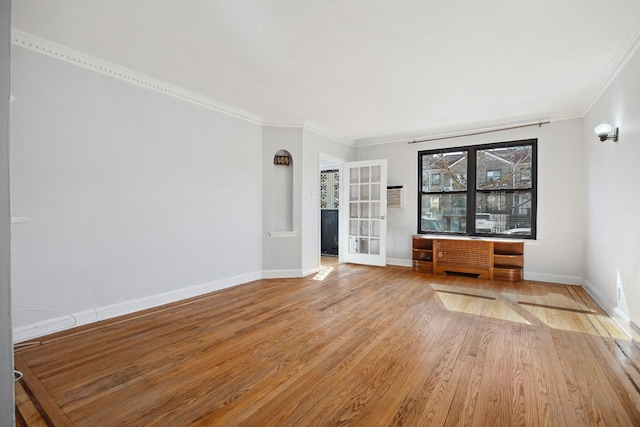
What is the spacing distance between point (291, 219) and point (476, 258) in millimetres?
3099

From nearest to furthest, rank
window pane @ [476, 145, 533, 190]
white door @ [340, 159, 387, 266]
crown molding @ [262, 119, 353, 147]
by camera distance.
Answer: crown molding @ [262, 119, 353, 147], window pane @ [476, 145, 533, 190], white door @ [340, 159, 387, 266]

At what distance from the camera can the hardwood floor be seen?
1.66 metres

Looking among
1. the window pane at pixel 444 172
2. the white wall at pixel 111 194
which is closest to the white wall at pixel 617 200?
the window pane at pixel 444 172

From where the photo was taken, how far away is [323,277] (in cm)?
495

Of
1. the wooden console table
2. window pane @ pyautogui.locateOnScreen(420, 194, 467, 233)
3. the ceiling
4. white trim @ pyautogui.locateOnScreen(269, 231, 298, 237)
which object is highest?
the ceiling

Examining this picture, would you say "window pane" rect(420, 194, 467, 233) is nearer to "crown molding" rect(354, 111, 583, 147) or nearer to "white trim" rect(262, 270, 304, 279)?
"crown molding" rect(354, 111, 583, 147)

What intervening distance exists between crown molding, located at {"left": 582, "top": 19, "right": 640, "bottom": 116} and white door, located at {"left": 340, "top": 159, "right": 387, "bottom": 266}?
3.06 meters

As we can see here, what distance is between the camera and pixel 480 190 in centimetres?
529

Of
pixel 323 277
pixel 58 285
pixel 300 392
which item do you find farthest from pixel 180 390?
pixel 323 277

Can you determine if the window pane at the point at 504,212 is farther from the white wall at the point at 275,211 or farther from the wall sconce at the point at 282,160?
the wall sconce at the point at 282,160

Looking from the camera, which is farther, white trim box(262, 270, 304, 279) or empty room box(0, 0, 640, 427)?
white trim box(262, 270, 304, 279)

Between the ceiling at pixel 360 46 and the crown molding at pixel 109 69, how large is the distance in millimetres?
69

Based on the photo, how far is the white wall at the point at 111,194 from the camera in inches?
102

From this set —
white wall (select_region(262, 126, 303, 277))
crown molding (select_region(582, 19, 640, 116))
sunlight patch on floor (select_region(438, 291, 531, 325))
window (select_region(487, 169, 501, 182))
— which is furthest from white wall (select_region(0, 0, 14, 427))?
window (select_region(487, 169, 501, 182))
